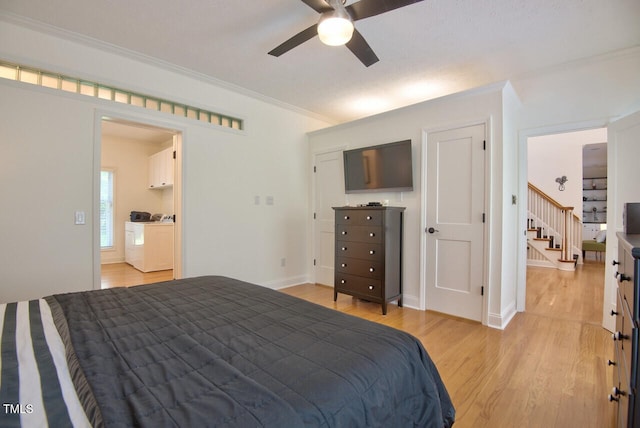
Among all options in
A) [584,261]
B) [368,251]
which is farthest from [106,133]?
[584,261]

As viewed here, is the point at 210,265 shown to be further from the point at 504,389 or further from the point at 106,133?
the point at 106,133

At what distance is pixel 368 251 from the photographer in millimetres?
3326

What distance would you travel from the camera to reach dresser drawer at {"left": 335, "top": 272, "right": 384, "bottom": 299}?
324 cm

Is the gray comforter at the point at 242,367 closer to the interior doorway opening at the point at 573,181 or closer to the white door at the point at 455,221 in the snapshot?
the white door at the point at 455,221

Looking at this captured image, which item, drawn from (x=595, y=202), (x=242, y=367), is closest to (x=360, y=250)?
(x=242, y=367)

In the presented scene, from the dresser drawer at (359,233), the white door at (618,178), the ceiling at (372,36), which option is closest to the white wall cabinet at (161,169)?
the ceiling at (372,36)

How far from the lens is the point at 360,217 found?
3.40 meters

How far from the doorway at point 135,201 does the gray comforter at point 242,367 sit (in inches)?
157

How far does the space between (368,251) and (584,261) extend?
607 centimetres

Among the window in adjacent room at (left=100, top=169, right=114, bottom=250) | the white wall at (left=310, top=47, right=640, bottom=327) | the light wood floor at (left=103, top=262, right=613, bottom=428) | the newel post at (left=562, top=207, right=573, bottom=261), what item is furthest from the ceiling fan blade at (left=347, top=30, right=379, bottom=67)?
the window in adjacent room at (left=100, top=169, right=114, bottom=250)

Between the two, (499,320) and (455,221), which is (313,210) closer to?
(455,221)

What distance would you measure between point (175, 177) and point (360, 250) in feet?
7.66

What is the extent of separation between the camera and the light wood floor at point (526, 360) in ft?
5.38

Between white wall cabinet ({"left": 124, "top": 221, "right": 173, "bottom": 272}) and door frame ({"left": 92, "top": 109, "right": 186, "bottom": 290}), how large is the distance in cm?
224
